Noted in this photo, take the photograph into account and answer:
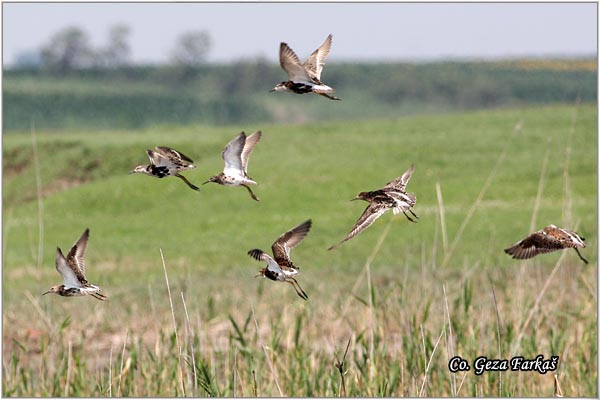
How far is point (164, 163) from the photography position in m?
2.98

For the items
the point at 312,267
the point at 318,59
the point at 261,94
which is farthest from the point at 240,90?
the point at 318,59

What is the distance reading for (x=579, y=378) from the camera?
30.0 feet

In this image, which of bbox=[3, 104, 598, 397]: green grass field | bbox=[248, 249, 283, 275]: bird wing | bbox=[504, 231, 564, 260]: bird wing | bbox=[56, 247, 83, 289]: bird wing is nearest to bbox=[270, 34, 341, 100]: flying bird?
bbox=[248, 249, 283, 275]: bird wing

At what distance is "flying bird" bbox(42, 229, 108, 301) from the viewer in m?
2.86

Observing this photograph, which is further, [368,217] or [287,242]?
[287,242]

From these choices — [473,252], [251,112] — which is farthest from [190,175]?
[251,112]

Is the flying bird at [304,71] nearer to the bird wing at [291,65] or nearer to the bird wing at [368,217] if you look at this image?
the bird wing at [291,65]

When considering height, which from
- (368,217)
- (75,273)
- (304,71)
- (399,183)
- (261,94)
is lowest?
(75,273)

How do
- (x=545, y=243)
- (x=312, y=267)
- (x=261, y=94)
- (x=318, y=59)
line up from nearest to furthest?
(x=545, y=243) < (x=318, y=59) < (x=312, y=267) < (x=261, y=94)

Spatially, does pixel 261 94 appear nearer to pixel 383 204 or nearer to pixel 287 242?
pixel 287 242

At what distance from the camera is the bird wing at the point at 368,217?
2752 mm

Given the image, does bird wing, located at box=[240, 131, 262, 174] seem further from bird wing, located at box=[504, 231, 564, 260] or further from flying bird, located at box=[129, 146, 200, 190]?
bird wing, located at box=[504, 231, 564, 260]

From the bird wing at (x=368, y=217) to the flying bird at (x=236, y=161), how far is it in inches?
14.6

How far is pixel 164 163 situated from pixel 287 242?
450mm
